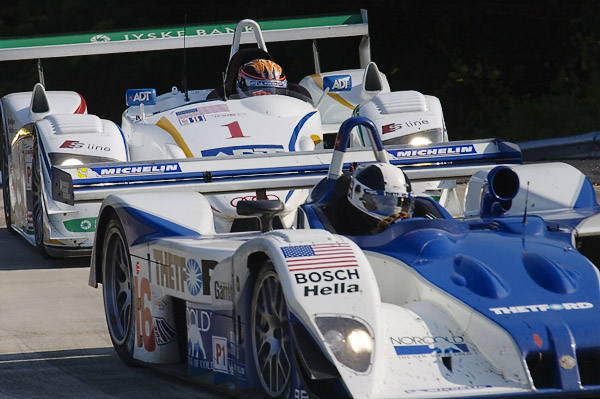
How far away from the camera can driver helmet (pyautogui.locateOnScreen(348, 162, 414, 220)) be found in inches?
275

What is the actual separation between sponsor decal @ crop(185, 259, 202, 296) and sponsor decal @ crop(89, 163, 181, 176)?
7.34 feet

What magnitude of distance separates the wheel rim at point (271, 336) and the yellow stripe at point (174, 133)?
15.9 feet

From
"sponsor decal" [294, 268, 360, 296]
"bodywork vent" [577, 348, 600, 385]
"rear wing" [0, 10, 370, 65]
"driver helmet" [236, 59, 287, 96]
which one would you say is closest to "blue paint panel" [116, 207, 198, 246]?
"sponsor decal" [294, 268, 360, 296]

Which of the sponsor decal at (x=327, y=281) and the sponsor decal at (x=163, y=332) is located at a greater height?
the sponsor decal at (x=327, y=281)

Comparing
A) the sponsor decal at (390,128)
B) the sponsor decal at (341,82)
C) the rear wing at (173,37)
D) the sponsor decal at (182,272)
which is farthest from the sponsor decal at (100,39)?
the sponsor decal at (182,272)

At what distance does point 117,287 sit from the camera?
8.15m

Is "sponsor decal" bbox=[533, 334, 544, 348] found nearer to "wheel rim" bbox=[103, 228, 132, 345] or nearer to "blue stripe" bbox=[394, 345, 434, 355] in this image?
"blue stripe" bbox=[394, 345, 434, 355]

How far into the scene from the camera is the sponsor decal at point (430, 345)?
19.0 feet

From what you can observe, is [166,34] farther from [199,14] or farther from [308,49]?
[199,14]

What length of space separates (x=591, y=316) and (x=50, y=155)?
20.2ft

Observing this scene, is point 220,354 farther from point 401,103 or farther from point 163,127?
point 401,103

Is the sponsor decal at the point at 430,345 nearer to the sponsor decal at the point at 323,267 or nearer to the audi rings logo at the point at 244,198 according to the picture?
the sponsor decal at the point at 323,267

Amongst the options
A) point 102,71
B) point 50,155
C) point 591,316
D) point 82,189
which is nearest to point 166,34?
point 50,155

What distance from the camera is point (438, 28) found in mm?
20562
